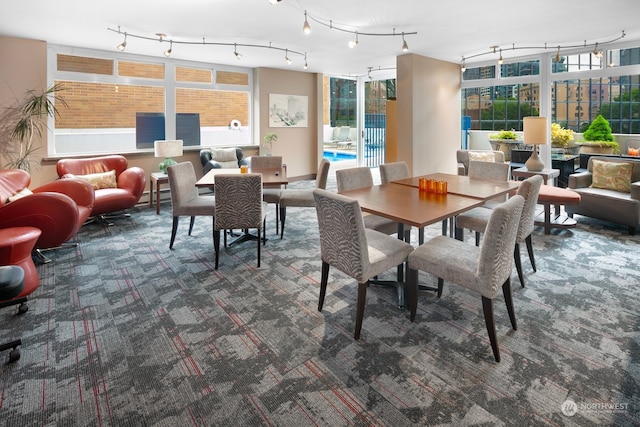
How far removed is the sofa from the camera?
4.57 m

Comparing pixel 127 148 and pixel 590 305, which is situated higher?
pixel 127 148

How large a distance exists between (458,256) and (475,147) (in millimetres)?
6679

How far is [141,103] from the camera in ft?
22.9

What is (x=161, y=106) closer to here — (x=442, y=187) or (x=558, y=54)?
(x=442, y=187)

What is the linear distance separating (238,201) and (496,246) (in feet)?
7.59

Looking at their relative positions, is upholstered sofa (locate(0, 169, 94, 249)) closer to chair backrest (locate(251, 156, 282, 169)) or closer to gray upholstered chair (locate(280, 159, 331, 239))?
gray upholstered chair (locate(280, 159, 331, 239))

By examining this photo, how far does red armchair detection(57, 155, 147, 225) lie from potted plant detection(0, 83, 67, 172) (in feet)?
1.72

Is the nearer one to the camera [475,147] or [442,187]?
[442,187]

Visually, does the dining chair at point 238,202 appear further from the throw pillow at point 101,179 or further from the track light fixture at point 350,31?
the throw pillow at point 101,179

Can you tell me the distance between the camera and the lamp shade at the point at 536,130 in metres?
5.50

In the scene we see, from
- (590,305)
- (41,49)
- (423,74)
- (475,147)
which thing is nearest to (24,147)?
(41,49)

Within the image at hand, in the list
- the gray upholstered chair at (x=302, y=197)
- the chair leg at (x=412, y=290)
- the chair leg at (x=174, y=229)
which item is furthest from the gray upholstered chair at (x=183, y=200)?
the chair leg at (x=412, y=290)

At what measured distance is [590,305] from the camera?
2855 mm

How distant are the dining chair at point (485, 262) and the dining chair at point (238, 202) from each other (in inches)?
65.8
